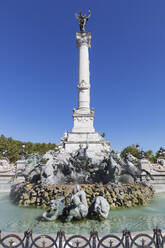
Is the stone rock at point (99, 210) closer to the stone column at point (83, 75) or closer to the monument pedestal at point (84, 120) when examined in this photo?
the monument pedestal at point (84, 120)

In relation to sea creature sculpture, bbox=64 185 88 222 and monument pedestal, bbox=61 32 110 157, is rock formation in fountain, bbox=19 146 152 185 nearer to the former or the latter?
sea creature sculpture, bbox=64 185 88 222

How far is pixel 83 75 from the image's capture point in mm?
25125

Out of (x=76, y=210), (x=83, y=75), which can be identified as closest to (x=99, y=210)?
(x=76, y=210)

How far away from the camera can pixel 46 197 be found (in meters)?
8.73

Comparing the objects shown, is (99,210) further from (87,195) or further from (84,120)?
(84,120)

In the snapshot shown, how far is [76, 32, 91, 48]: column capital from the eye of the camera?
87.5 feet

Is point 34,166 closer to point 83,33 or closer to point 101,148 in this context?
point 101,148

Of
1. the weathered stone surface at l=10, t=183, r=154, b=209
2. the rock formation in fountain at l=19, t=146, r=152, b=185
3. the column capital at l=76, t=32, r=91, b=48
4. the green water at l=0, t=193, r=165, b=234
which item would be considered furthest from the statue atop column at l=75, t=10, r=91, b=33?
the green water at l=0, t=193, r=165, b=234

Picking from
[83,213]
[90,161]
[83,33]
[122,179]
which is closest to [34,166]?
[90,161]

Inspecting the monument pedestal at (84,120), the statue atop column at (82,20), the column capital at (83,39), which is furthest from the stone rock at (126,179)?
the statue atop column at (82,20)

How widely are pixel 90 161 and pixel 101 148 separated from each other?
28.7 ft

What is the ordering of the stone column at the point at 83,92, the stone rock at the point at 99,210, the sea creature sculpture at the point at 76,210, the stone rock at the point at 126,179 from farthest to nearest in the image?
the stone column at the point at 83,92 < the stone rock at the point at 126,179 < the stone rock at the point at 99,210 < the sea creature sculpture at the point at 76,210

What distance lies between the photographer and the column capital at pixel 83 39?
2667 cm

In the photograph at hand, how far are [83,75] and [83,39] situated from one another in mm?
6436
